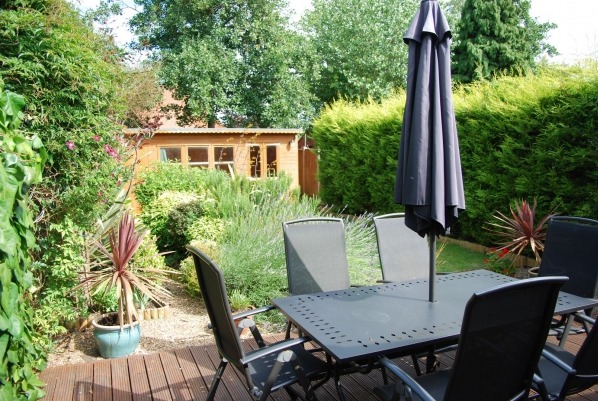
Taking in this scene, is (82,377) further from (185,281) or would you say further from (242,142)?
(242,142)

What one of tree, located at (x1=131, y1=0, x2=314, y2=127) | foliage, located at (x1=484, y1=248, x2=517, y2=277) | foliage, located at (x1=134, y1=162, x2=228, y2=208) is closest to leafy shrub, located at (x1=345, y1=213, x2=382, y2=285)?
foliage, located at (x1=484, y1=248, x2=517, y2=277)

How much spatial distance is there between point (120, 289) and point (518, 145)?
18.2 feet

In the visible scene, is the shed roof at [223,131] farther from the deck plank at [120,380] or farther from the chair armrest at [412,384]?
the chair armrest at [412,384]

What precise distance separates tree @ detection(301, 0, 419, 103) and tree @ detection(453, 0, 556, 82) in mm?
3998

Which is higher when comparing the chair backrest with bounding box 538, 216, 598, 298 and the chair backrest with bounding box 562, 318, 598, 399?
the chair backrest with bounding box 538, 216, 598, 298

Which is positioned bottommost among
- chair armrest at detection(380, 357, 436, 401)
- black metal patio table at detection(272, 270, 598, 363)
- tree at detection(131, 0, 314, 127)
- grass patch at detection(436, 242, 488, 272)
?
grass patch at detection(436, 242, 488, 272)

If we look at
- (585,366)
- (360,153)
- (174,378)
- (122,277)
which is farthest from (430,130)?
(360,153)

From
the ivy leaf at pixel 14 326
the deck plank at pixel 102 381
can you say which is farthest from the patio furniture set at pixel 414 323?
the deck plank at pixel 102 381

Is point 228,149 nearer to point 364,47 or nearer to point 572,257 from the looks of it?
point 364,47

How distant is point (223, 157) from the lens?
14.2 meters

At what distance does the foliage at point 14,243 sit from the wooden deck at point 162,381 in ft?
2.82

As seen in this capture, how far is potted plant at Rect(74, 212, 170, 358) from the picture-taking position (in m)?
3.81

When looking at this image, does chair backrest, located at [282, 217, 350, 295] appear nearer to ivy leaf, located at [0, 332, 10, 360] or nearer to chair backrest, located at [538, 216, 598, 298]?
chair backrest, located at [538, 216, 598, 298]

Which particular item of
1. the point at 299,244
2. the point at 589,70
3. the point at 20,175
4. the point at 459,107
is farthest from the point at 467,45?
the point at 20,175
